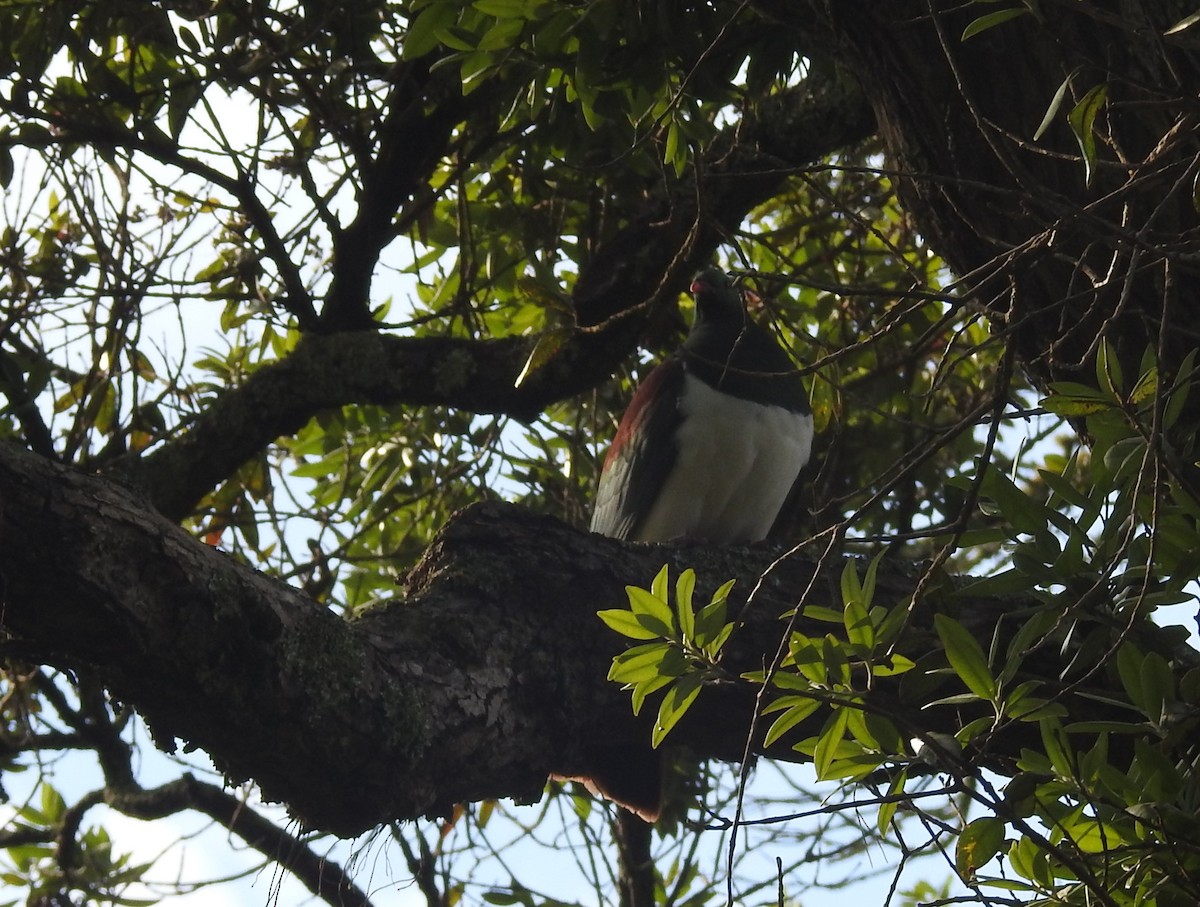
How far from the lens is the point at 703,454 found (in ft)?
13.0

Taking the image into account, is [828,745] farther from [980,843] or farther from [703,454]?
[703,454]

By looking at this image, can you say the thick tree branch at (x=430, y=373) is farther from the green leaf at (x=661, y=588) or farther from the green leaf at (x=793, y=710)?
the green leaf at (x=793, y=710)

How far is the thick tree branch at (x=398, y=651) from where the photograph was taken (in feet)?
6.27

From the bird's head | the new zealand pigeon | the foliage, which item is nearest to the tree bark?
the foliage

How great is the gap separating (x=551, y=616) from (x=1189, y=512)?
4.49 feet

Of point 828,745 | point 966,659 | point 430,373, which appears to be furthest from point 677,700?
point 430,373

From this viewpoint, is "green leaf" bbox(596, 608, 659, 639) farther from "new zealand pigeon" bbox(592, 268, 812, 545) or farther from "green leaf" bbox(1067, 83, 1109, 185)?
"new zealand pigeon" bbox(592, 268, 812, 545)

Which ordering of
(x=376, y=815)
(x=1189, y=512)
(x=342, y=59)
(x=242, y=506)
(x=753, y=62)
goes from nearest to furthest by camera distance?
(x=1189, y=512)
(x=376, y=815)
(x=753, y=62)
(x=342, y=59)
(x=242, y=506)

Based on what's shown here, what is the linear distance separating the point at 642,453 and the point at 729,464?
0.27 metres

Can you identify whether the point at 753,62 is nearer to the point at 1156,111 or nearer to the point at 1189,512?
the point at 1156,111

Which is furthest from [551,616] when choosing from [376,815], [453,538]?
[376,815]

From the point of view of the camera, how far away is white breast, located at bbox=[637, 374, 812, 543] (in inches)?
154

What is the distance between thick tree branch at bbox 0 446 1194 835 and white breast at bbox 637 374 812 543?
88 cm

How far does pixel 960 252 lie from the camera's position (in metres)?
2.36
